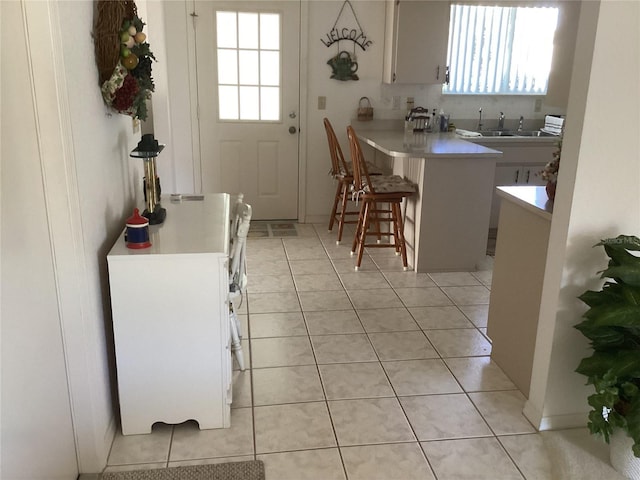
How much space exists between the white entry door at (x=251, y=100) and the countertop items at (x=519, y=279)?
2777mm

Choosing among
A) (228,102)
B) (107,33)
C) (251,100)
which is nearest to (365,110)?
(251,100)

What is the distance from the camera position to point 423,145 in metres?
4.20

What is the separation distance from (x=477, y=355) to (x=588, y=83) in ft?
4.93

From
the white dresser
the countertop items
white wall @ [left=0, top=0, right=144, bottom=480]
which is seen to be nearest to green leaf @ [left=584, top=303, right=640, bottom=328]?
the countertop items

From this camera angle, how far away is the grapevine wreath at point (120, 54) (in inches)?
79.4

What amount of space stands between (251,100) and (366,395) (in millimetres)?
3253

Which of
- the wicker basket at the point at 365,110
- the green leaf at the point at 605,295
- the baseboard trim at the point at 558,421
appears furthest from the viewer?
the wicker basket at the point at 365,110

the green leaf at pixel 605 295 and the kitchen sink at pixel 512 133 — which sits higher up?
the kitchen sink at pixel 512 133

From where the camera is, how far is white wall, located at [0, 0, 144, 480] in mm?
1522

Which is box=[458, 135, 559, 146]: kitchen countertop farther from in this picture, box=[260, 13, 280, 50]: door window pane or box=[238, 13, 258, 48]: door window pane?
box=[238, 13, 258, 48]: door window pane

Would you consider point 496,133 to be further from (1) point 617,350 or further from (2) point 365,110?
(1) point 617,350

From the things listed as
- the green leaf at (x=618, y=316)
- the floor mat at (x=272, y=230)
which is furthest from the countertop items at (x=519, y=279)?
the floor mat at (x=272, y=230)

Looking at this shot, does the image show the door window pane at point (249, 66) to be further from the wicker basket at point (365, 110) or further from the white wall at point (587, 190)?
the white wall at point (587, 190)

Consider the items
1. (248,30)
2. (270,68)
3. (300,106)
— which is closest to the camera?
(248,30)
